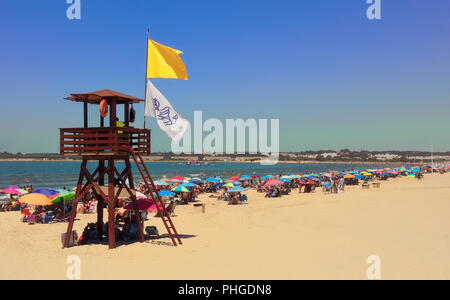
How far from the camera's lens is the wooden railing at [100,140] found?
490 inches

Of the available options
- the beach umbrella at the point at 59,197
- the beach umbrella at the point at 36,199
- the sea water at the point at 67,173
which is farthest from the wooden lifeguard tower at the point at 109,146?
the sea water at the point at 67,173

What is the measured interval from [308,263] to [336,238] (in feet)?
12.7

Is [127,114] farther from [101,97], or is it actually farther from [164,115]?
[164,115]

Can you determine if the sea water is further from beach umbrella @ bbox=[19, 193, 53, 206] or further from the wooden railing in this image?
the wooden railing

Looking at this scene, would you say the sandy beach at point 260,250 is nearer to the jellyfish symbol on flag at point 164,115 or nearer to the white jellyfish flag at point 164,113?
→ the white jellyfish flag at point 164,113

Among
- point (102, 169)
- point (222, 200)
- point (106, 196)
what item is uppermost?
point (102, 169)

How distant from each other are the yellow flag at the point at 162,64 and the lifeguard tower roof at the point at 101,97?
4.01 feet

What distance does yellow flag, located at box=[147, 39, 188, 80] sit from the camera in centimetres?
1304

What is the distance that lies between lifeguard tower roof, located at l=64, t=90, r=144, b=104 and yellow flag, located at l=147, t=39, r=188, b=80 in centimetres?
122

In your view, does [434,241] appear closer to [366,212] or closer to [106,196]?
[366,212]

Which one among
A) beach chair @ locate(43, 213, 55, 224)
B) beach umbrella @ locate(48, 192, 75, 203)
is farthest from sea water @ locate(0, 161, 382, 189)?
beach chair @ locate(43, 213, 55, 224)

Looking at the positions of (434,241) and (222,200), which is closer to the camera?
(434,241)
